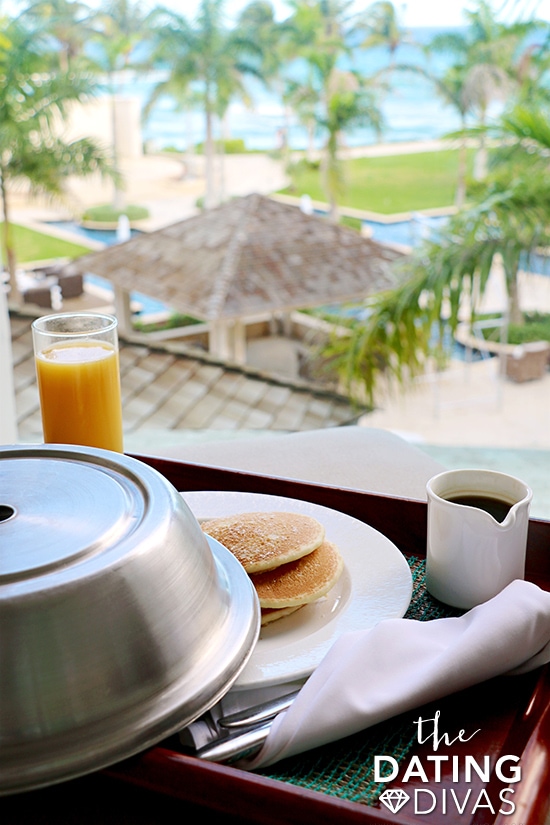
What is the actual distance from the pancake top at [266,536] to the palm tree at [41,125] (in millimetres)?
7184

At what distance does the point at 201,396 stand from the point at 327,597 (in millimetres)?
4779

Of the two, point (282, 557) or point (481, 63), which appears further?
point (481, 63)

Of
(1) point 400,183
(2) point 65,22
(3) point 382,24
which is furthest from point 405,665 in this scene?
(1) point 400,183

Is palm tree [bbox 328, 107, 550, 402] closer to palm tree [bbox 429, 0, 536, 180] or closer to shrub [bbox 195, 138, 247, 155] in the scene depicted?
palm tree [bbox 429, 0, 536, 180]

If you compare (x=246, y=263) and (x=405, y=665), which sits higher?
(x=405, y=665)

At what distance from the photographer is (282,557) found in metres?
0.64

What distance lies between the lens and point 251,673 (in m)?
0.55

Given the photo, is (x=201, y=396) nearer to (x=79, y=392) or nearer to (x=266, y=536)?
(x=79, y=392)

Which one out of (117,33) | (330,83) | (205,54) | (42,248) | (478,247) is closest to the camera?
(478,247)

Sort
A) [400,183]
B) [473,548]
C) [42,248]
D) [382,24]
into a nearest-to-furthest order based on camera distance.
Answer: [473,548] < [382,24] < [42,248] < [400,183]

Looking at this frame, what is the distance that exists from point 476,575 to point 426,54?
14144mm

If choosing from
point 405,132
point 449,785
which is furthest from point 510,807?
point 405,132

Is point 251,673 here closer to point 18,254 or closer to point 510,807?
point 510,807

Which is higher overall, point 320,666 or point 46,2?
point 46,2
